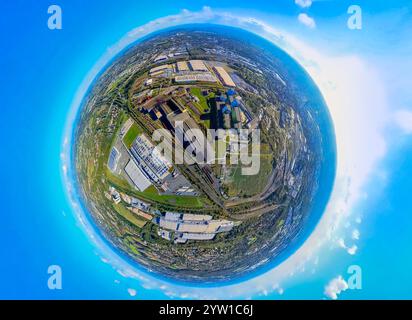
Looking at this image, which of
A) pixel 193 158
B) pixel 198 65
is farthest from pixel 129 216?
pixel 198 65

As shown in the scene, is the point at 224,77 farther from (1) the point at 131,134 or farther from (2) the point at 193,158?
(1) the point at 131,134

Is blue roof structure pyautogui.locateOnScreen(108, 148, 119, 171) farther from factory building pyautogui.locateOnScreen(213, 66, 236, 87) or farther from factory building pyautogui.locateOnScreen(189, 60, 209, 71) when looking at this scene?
factory building pyautogui.locateOnScreen(213, 66, 236, 87)

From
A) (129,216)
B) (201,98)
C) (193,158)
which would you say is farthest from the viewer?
(129,216)

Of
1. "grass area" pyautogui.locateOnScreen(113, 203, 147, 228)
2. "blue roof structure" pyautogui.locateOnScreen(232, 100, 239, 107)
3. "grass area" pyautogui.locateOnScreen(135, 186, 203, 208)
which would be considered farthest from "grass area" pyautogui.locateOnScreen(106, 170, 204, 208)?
"blue roof structure" pyautogui.locateOnScreen(232, 100, 239, 107)

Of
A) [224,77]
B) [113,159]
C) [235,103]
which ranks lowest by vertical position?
[113,159]

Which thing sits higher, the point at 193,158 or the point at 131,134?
the point at 131,134

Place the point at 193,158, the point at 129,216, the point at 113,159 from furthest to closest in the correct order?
the point at 129,216 → the point at 113,159 → the point at 193,158
